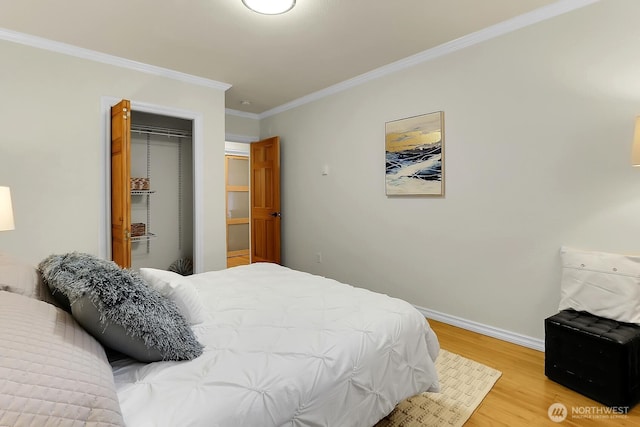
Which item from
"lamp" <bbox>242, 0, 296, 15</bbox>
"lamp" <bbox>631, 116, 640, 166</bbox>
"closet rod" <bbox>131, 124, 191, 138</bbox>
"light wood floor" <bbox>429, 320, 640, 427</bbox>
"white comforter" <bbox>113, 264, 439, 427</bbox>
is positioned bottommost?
"light wood floor" <bbox>429, 320, 640, 427</bbox>

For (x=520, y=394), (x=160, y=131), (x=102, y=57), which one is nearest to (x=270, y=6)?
(x=102, y=57)

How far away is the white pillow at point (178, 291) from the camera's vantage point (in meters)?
1.55

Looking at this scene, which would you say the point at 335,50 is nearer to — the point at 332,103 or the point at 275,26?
the point at 275,26

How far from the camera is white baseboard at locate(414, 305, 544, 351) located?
106 inches

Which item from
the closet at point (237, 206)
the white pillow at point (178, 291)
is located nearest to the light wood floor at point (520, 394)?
the white pillow at point (178, 291)

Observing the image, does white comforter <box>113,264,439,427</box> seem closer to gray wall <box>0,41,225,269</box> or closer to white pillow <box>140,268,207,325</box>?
white pillow <box>140,268,207,325</box>

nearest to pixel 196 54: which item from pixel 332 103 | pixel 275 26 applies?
pixel 275 26

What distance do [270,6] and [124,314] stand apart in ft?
7.35

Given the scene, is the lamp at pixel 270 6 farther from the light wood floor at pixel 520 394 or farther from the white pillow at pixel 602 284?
the light wood floor at pixel 520 394

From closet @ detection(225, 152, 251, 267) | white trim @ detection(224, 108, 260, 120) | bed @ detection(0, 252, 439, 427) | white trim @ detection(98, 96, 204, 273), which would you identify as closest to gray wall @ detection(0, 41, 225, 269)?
white trim @ detection(98, 96, 204, 273)

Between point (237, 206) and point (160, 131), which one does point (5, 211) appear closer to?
point (160, 131)

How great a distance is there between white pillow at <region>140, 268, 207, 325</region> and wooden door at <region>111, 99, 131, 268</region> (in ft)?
5.98

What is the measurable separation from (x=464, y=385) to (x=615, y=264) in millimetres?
1276

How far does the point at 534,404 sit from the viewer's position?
198 cm
